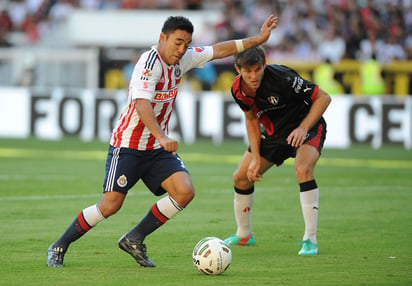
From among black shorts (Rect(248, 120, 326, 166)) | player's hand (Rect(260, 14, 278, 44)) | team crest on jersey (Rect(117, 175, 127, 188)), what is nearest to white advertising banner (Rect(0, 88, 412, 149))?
black shorts (Rect(248, 120, 326, 166))

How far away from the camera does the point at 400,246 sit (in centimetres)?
983

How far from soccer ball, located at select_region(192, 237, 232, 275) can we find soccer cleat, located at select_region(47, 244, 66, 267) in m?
1.19

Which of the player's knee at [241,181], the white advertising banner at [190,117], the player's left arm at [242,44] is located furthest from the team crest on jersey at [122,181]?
the white advertising banner at [190,117]

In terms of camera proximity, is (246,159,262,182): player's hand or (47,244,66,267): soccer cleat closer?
(47,244,66,267): soccer cleat

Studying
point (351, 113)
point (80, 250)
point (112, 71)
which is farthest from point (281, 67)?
point (112, 71)

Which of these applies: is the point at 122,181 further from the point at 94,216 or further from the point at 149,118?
the point at 149,118

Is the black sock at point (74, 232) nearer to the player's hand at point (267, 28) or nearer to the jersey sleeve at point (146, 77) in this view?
the jersey sleeve at point (146, 77)

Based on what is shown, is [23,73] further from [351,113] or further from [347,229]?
[347,229]

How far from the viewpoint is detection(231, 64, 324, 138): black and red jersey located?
31.5ft

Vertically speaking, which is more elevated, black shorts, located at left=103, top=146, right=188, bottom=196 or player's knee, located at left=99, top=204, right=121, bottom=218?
black shorts, located at left=103, top=146, right=188, bottom=196

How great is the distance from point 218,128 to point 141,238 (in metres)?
16.2

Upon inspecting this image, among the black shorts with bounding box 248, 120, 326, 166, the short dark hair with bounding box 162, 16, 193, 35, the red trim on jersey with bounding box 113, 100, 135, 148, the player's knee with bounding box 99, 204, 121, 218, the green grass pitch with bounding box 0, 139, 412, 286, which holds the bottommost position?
the green grass pitch with bounding box 0, 139, 412, 286

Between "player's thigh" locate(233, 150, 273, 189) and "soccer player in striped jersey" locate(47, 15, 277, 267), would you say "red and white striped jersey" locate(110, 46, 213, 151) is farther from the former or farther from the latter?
"player's thigh" locate(233, 150, 273, 189)

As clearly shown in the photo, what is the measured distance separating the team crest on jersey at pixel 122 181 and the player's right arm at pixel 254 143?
1.71m
